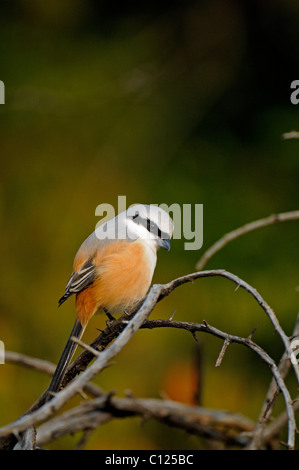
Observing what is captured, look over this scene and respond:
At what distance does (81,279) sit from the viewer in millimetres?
1780

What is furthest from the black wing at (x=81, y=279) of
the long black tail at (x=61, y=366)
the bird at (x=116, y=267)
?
the long black tail at (x=61, y=366)

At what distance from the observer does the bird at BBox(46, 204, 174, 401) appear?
178 cm

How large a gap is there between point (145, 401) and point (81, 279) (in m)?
0.52

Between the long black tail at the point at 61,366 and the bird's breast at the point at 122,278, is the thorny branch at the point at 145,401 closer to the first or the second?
the long black tail at the point at 61,366

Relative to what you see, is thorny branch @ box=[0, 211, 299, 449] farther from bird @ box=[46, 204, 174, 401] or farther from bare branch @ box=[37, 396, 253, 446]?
bird @ box=[46, 204, 174, 401]

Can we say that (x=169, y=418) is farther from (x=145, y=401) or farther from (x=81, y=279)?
(x=81, y=279)

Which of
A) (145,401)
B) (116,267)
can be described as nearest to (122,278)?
(116,267)

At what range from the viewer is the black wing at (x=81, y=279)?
1.73m

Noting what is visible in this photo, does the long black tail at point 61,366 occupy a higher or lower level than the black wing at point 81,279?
lower

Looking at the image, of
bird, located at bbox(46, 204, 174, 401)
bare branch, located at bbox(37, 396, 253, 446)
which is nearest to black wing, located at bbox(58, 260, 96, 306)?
bird, located at bbox(46, 204, 174, 401)

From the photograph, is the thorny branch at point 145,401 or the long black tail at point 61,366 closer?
the thorny branch at point 145,401

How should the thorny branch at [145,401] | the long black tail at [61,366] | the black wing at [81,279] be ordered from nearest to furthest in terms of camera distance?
the thorny branch at [145,401], the long black tail at [61,366], the black wing at [81,279]

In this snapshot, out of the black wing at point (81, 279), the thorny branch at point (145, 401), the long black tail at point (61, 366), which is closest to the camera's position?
the thorny branch at point (145, 401)

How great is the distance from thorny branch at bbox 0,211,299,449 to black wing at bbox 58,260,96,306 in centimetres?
15
